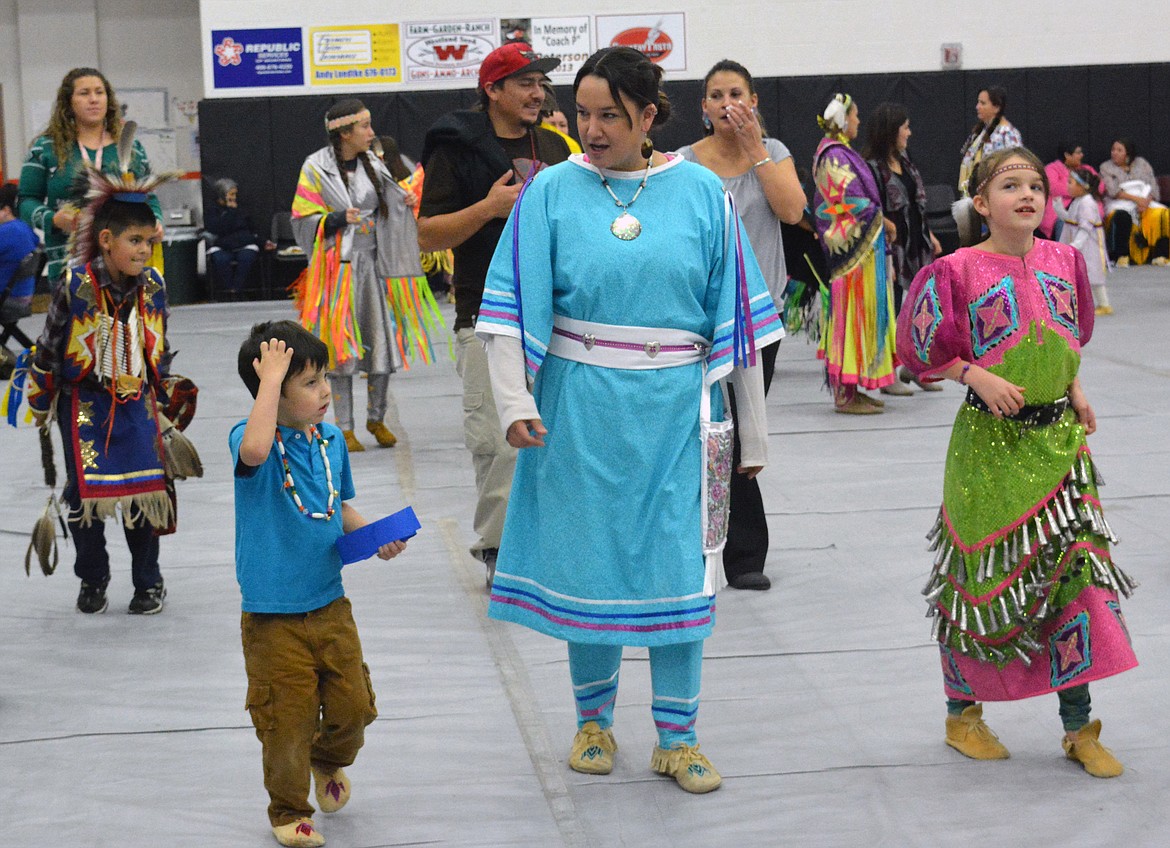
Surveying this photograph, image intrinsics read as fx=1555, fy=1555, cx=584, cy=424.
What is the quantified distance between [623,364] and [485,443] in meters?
1.51

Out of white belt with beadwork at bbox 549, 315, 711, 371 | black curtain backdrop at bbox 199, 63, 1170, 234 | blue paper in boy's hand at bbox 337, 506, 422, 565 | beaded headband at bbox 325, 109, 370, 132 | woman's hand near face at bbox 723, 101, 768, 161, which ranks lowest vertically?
blue paper in boy's hand at bbox 337, 506, 422, 565

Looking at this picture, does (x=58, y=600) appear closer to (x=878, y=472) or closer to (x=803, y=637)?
(x=803, y=637)

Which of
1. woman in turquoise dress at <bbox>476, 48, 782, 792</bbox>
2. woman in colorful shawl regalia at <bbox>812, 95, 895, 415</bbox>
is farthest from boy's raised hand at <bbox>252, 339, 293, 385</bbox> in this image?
woman in colorful shawl regalia at <bbox>812, 95, 895, 415</bbox>

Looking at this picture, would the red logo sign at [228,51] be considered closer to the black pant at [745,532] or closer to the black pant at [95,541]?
the black pant at [95,541]

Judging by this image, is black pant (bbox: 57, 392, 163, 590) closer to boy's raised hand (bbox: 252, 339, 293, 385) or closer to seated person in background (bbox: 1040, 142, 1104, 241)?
boy's raised hand (bbox: 252, 339, 293, 385)

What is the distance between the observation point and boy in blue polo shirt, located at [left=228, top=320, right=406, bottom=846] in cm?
279

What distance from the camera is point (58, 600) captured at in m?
4.64

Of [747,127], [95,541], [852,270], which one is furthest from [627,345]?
[852,270]

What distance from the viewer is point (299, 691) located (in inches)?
110

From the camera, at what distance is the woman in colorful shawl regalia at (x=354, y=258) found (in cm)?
687

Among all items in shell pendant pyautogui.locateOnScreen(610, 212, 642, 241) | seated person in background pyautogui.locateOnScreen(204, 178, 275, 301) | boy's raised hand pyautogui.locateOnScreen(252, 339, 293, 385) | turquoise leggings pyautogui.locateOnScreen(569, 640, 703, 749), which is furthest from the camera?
seated person in background pyautogui.locateOnScreen(204, 178, 275, 301)

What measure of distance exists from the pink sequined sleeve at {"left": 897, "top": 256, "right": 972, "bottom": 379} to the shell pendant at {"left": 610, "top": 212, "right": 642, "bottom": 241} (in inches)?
24.0

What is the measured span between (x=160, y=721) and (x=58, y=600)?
1264mm

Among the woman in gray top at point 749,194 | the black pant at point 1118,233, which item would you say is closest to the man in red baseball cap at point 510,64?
the woman in gray top at point 749,194
